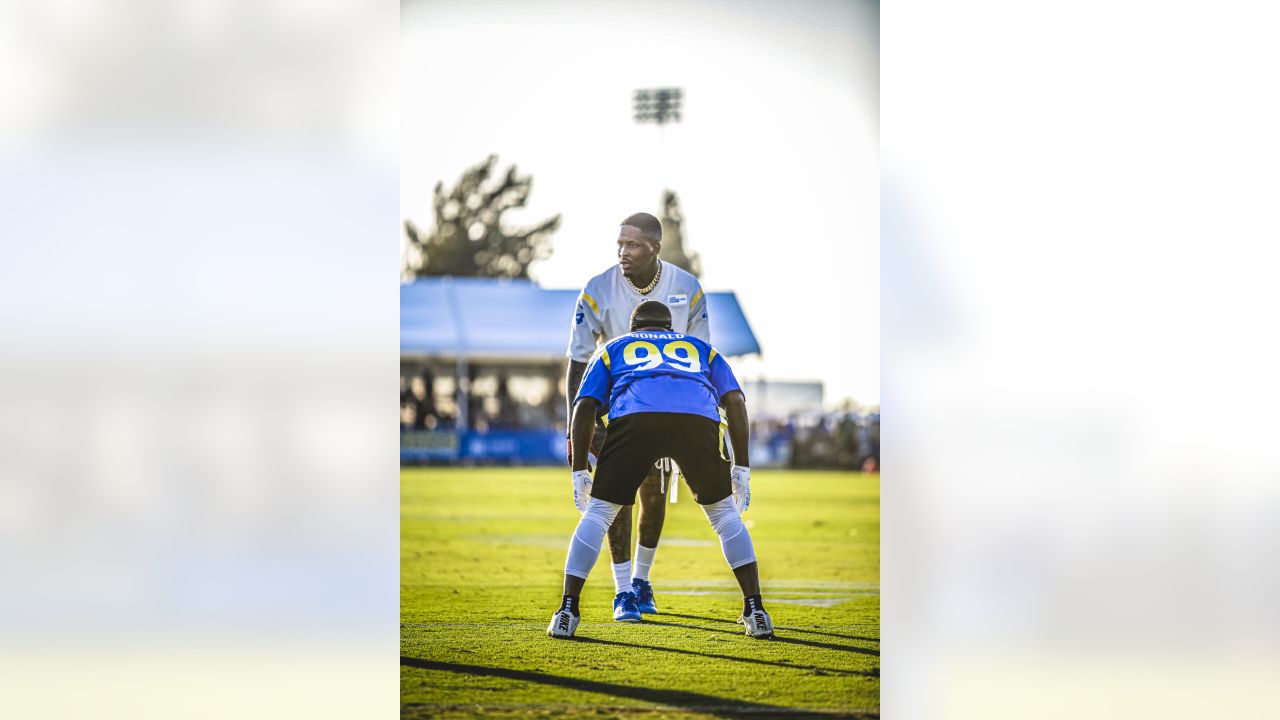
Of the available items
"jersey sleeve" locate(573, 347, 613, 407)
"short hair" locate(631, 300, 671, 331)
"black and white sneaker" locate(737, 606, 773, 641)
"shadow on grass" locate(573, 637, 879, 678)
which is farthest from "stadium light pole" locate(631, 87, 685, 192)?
"shadow on grass" locate(573, 637, 879, 678)

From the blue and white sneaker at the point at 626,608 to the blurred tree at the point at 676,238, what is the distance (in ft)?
82.0

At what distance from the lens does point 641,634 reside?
232 inches

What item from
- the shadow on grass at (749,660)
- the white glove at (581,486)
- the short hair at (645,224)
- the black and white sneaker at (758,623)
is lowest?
the shadow on grass at (749,660)

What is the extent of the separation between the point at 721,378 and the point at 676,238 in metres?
31.4

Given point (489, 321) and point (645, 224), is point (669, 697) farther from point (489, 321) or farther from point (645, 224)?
point (489, 321)

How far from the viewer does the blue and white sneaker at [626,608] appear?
20.6 feet

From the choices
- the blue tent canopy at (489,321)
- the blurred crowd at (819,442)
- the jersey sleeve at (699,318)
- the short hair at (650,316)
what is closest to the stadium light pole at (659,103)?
the blue tent canopy at (489,321)

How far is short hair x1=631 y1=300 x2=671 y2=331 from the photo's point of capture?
5748 mm

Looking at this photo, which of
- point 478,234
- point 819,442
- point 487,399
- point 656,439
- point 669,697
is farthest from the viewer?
point 478,234

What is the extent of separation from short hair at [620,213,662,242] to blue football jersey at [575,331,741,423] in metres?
0.57

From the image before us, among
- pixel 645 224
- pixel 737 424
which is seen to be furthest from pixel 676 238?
pixel 737 424

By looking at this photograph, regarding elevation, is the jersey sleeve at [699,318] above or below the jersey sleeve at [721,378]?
above

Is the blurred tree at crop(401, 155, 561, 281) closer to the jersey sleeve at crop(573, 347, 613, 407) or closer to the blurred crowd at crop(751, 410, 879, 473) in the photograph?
the blurred crowd at crop(751, 410, 879, 473)

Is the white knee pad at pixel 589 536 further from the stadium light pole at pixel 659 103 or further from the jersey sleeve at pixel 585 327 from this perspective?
the stadium light pole at pixel 659 103
